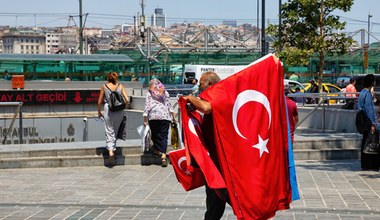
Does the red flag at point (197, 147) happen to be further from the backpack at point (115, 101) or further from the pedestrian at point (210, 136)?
the backpack at point (115, 101)

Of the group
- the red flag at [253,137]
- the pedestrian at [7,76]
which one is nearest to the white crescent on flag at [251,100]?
the red flag at [253,137]

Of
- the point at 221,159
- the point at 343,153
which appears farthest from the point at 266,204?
the point at 343,153

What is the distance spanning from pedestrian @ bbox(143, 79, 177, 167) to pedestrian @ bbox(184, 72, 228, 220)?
256 inches

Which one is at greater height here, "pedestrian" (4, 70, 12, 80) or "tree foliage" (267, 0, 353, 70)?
"tree foliage" (267, 0, 353, 70)

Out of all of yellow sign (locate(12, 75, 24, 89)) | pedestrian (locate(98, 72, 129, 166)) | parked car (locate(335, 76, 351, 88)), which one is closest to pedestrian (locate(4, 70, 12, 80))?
yellow sign (locate(12, 75, 24, 89))

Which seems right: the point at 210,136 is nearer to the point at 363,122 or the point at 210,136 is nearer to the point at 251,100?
the point at 251,100

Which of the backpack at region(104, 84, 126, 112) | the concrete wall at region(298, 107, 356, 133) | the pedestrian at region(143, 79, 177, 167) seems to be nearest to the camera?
the backpack at region(104, 84, 126, 112)

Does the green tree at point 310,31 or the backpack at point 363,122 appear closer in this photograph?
the backpack at point 363,122

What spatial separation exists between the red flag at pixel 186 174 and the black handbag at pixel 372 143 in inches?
253

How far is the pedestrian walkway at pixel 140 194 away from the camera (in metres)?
8.68

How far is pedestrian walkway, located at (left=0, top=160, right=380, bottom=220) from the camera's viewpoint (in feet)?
28.5

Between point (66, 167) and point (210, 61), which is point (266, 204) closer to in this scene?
point (66, 167)

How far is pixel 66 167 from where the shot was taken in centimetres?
1295

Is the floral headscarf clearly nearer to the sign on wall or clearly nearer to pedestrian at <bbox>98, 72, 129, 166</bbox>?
pedestrian at <bbox>98, 72, 129, 166</bbox>
